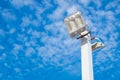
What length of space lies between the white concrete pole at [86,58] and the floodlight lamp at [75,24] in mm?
299

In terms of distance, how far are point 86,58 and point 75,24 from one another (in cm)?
118

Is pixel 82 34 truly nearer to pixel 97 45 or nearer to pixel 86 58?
pixel 97 45

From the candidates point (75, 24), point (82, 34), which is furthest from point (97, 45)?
point (75, 24)

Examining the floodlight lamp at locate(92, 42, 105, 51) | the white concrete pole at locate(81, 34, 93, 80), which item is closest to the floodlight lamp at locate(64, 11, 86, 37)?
the white concrete pole at locate(81, 34, 93, 80)

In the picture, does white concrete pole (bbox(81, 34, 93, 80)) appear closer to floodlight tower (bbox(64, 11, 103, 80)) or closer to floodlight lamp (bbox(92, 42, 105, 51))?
floodlight tower (bbox(64, 11, 103, 80))

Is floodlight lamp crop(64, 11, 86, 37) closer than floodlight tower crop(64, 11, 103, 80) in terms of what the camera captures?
No

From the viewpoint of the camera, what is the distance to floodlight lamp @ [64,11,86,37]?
994cm

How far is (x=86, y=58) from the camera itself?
9.61 meters

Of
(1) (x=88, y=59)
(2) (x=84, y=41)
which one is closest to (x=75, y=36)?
(2) (x=84, y=41)

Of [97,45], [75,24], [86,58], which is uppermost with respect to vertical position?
[75,24]

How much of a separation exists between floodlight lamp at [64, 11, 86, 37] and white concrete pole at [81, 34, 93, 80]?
299mm

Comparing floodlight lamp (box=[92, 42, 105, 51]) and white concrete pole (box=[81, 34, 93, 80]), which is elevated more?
floodlight lamp (box=[92, 42, 105, 51])

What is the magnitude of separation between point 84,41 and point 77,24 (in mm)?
577

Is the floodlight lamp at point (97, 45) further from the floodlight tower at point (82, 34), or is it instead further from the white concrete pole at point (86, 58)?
the white concrete pole at point (86, 58)
